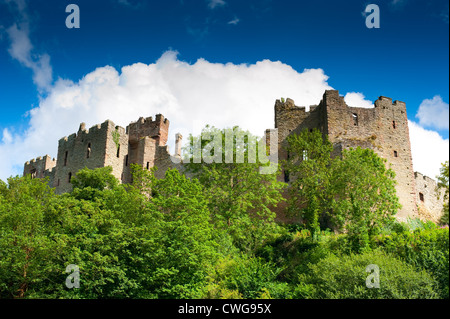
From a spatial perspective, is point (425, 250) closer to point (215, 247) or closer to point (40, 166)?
point (215, 247)

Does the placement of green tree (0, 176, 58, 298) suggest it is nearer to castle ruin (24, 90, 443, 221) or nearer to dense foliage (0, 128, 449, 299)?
dense foliage (0, 128, 449, 299)

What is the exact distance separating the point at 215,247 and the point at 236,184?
6756 mm

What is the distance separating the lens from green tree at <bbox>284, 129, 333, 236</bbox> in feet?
99.3

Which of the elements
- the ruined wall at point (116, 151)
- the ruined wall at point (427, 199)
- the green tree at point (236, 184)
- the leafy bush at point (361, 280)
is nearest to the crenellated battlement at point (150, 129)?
the ruined wall at point (116, 151)

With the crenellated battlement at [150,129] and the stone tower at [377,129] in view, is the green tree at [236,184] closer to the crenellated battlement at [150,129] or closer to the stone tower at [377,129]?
the stone tower at [377,129]

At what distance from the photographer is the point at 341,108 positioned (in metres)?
38.8

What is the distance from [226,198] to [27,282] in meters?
13.2

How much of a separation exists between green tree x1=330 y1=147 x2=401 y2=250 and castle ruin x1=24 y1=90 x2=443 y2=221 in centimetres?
531

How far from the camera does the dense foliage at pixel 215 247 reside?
2264 centimetres

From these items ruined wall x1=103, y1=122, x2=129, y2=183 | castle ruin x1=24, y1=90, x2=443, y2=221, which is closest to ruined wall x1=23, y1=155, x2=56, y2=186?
castle ruin x1=24, y1=90, x2=443, y2=221

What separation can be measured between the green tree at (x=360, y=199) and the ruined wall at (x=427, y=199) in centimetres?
1255
